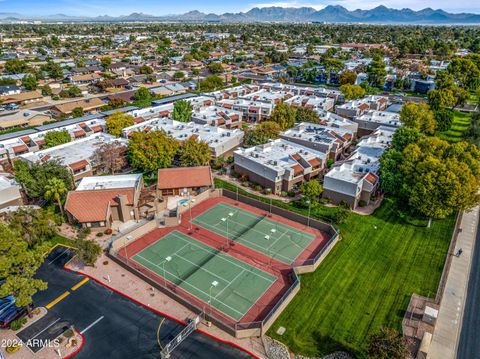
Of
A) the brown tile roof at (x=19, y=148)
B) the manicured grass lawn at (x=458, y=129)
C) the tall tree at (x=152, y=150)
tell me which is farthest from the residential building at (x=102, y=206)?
the manicured grass lawn at (x=458, y=129)

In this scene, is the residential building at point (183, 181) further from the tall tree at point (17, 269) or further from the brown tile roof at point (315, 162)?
the tall tree at point (17, 269)

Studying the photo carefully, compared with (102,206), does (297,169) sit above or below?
above

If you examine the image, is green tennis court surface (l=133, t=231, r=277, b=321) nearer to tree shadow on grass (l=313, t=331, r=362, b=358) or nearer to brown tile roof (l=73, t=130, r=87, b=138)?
tree shadow on grass (l=313, t=331, r=362, b=358)

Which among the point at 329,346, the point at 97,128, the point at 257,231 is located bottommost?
the point at 257,231

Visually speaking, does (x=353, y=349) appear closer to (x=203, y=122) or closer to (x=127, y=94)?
(x=203, y=122)

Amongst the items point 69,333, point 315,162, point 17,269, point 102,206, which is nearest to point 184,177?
point 102,206

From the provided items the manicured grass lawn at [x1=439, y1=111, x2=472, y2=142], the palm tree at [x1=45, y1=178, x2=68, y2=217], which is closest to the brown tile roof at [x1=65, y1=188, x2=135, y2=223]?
the palm tree at [x1=45, y1=178, x2=68, y2=217]

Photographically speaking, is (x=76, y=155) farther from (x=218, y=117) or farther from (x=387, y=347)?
(x=387, y=347)
